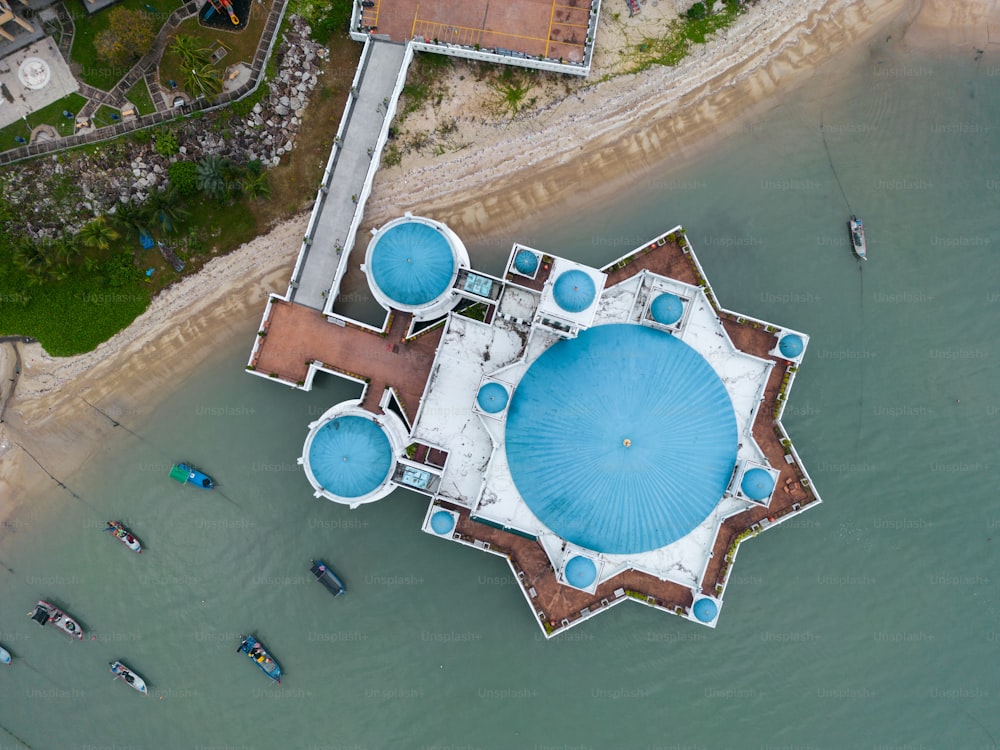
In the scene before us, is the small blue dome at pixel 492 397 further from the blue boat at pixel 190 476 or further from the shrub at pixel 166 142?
the shrub at pixel 166 142

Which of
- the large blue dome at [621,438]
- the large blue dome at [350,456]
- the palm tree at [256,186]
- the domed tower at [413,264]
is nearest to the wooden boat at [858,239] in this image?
the large blue dome at [621,438]

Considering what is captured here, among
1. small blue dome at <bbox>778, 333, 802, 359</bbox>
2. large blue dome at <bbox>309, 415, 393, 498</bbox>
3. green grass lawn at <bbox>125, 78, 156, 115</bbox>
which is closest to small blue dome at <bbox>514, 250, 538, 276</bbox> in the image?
large blue dome at <bbox>309, 415, 393, 498</bbox>

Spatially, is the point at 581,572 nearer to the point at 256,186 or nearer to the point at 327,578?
the point at 327,578

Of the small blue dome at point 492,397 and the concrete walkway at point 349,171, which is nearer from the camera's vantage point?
the small blue dome at point 492,397

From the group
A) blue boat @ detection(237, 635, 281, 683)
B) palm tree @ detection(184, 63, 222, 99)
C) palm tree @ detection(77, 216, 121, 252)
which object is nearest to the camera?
palm tree @ detection(77, 216, 121, 252)

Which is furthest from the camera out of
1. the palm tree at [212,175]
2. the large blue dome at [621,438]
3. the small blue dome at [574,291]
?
the palm tree at [212,175]

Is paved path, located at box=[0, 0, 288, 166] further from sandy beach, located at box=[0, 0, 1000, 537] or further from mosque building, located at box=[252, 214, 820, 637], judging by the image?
mosque building, located at box=[252, 214, 820, 637]
